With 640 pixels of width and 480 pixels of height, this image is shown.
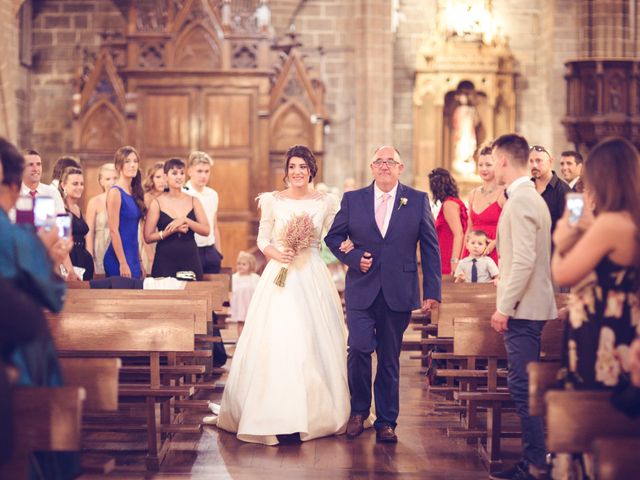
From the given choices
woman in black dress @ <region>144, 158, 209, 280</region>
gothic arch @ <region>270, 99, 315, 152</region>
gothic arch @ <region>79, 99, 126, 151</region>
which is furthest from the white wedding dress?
gothic arch @ <region>79, 99, 126, 151</region>

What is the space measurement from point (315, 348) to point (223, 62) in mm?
9145

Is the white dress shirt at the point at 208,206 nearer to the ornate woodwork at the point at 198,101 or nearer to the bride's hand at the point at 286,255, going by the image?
the bride's hand at the point at 286,255

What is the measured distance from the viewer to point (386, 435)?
6.23 m

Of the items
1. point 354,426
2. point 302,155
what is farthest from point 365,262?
point 354,426

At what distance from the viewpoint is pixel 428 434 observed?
6590 mm

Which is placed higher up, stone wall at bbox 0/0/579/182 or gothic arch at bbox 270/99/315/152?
stone wall at bbox 0/0/579/182

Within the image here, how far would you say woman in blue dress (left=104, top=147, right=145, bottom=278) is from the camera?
25.8 ft

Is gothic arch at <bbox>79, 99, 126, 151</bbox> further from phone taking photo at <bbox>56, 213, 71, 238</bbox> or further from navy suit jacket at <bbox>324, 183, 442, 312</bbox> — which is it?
phone taking photo at <bbox>56, 213, 71, 238</bbox>

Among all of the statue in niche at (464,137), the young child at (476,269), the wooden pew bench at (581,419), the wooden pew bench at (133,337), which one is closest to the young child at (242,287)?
the young child at (476,269)

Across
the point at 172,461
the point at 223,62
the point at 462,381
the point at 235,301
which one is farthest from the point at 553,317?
the point at 223,62

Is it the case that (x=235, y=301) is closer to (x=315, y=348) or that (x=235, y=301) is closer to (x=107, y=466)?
(x=315, y=348)

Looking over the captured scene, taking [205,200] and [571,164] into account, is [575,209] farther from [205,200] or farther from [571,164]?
[205,200]

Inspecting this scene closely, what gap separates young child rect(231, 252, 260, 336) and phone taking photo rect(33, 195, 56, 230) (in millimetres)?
6851

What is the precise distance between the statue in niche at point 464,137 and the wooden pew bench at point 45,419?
534 inches
